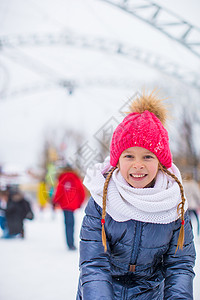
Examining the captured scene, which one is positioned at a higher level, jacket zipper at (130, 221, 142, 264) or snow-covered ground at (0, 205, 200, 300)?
jacket zipper at (130, 221, 142, 264)

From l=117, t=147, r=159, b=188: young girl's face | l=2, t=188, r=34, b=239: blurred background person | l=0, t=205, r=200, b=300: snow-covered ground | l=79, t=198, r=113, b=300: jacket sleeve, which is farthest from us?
l=2, t=188, r=34, b=239: blurred background person

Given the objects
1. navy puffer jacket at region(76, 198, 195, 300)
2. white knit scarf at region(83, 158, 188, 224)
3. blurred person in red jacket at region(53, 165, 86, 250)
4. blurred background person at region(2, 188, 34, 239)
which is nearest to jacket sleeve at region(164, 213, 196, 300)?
navy puffer jacket at region(76, 198, 195, 300)

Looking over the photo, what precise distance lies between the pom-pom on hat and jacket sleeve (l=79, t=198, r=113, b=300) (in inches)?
11.9

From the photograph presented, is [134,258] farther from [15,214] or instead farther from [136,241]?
[15,214]

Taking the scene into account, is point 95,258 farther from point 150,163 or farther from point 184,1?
point 184,1

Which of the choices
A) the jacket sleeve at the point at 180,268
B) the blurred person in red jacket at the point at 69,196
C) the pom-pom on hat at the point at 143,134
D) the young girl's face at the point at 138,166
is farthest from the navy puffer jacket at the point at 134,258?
the blurred person in red jacket at the point at 69,196

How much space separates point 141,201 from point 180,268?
34 cm

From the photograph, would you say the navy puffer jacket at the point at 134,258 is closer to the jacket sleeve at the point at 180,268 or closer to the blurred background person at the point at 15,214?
the jacket sleeve at the point at 180,268

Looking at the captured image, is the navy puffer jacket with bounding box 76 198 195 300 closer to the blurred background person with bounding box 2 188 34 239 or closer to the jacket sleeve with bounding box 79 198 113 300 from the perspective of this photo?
the jacket sleeve with bounding box 79 198 113 300

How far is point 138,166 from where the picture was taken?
118 centimetres

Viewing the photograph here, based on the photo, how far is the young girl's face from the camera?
1198 mm

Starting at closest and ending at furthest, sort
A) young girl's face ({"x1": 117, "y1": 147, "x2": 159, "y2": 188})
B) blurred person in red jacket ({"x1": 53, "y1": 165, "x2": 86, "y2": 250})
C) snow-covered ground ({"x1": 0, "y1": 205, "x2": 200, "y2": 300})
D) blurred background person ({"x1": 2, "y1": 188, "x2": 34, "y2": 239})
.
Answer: young girl's face ({"x1": 117, "y1": 147, "x2": 159, "y2": 188}) → snow-covered ground ({"x1": 0, "y1": 205, "x2": 200, "y2": 300}) → blurred person in red jacket ({"x1": 53, "y1": 165, "x2": 86, "y2": 250}) → blurred background person ({"x1": 2, "y1": 188, "x2": 34, "y2": 239})

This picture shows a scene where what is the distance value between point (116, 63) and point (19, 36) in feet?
11.7

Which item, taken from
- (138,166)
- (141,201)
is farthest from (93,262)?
(138,166)
